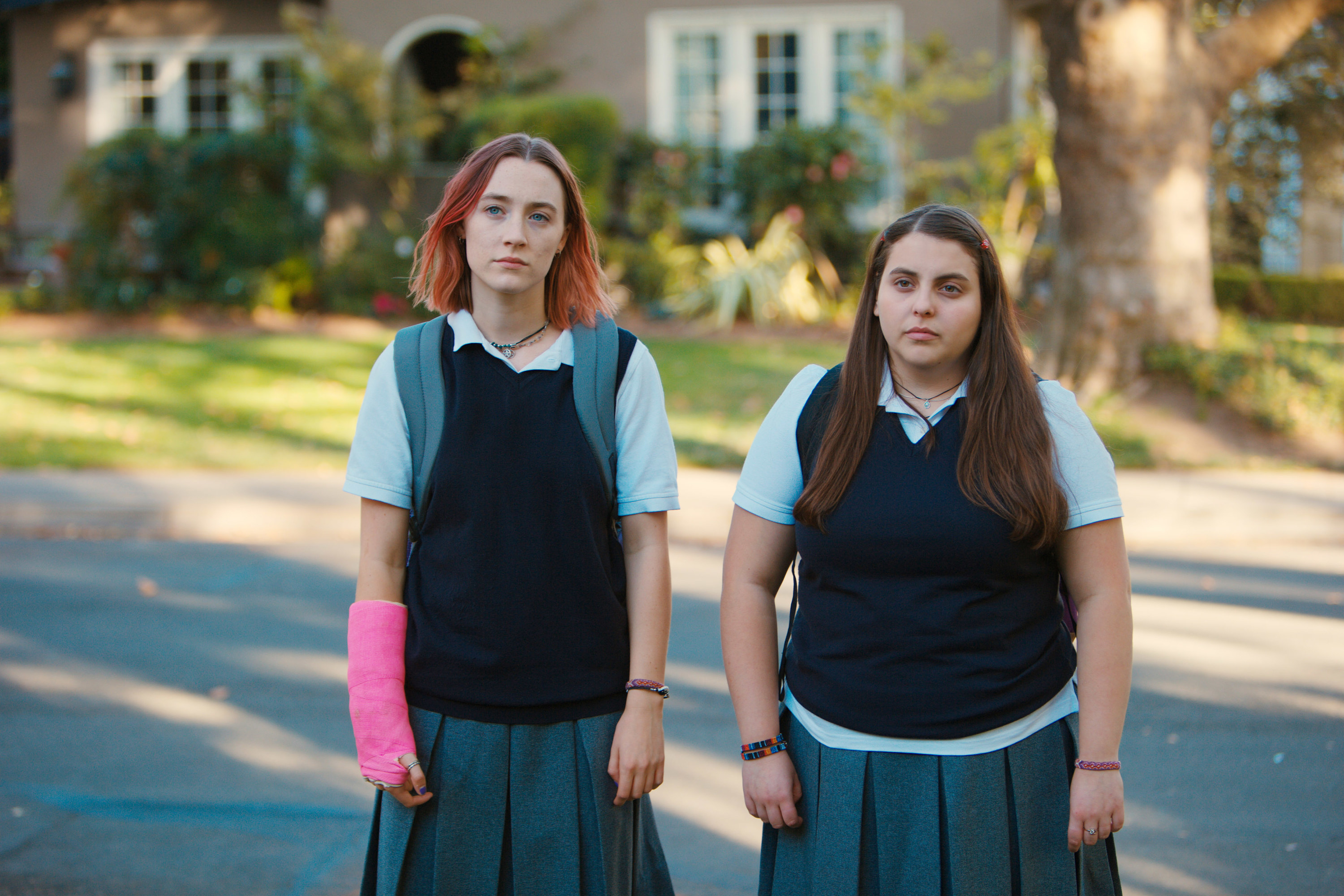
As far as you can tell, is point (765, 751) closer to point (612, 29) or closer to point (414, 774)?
point (414, 774)

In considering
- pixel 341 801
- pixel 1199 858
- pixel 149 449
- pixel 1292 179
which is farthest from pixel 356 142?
pixel 1199 858

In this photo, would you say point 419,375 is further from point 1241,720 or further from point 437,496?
point 1241,720

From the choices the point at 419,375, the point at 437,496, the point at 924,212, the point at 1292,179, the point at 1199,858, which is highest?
the point at 1292,179

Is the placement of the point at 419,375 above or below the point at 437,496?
above

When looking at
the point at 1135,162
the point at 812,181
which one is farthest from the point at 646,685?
the point at 812,181

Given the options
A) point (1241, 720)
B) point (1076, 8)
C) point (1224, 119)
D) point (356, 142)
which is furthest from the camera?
point (356, 142)

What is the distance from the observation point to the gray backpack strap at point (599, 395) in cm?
222

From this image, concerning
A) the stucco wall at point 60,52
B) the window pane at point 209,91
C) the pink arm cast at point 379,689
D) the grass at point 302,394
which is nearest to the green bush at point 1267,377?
the grass at point 302,394

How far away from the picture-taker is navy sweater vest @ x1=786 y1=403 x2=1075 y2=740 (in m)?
2.06

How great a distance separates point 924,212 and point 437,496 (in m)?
1.02

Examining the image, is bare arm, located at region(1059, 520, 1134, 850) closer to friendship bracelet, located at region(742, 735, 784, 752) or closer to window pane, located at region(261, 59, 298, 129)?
friendship bracelet, located at region(742, 735, 784, 752)

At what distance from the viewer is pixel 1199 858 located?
3678 millimetres

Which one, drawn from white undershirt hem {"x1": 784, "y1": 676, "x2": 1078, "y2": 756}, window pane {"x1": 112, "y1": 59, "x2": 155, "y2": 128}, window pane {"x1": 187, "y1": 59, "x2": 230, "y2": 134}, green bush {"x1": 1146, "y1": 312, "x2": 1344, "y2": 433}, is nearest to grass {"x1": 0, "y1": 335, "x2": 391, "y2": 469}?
window pane {"x1": 187, "y1": 59, "x2": 230, "y2": 134}

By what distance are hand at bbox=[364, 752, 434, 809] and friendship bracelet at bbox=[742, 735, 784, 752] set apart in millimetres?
582
